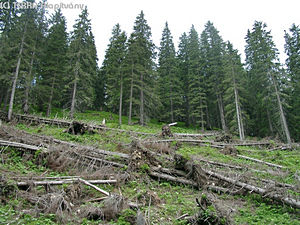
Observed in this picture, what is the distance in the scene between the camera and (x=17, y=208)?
404 centimetres

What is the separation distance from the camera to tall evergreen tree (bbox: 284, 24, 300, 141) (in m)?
24.2

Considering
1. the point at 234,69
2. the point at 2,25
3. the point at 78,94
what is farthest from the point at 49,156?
the point at 2,25

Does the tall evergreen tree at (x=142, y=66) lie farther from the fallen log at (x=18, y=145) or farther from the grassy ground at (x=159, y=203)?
the grassy ground at (x=159, y=203)

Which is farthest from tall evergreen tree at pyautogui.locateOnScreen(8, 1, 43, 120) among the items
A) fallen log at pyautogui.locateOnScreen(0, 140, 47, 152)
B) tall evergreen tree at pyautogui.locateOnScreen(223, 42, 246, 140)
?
tall evergreen tree at pyautogui.locateOnScreen(223, 42, 246, 140)

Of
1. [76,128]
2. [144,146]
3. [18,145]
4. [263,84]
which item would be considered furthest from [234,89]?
[18,145]

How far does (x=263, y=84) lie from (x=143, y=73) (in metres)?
15.9

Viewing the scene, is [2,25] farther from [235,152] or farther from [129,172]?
[235,152]

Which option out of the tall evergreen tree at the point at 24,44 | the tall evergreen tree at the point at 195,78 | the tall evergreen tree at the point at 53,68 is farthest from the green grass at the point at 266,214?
the tall evergreen tree at the point at 53,68

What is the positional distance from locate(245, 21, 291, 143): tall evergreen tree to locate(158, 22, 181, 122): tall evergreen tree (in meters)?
11.2

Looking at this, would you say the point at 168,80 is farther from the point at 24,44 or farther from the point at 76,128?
the point at 76,128

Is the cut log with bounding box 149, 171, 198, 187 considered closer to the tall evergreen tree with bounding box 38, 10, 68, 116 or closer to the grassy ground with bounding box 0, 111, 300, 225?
the grassy ground with bounding box 0, 111, 300, 225

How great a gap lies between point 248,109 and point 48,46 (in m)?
31.9

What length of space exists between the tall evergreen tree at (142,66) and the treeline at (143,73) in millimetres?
126

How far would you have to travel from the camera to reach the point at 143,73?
24531mm
